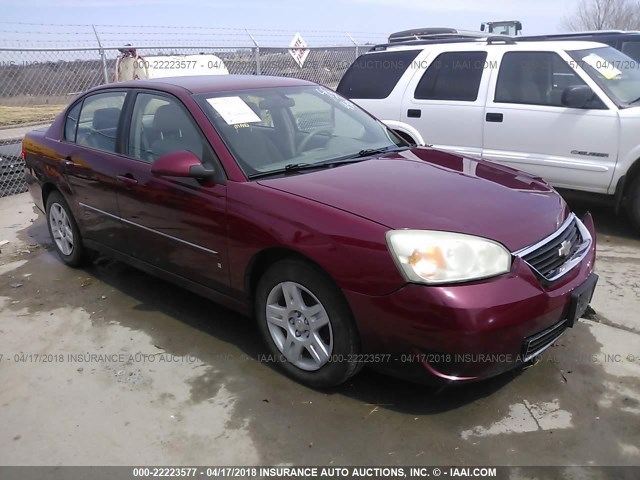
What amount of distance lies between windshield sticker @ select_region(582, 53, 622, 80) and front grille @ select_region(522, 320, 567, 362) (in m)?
3.65

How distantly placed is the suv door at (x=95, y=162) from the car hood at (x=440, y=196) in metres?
1.56

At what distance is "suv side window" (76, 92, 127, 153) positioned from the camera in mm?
4270

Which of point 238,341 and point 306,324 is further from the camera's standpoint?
point 238,341

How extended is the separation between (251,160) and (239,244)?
530 millimetres

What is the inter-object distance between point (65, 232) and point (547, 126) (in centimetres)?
458

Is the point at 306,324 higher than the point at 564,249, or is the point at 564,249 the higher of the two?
the point at 564,249

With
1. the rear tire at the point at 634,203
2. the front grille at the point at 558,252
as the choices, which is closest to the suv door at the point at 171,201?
the front grille at the point at 558,252

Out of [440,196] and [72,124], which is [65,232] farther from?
[440,196]

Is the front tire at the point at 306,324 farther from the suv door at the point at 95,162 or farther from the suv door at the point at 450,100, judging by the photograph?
the suv door at the point at 450,100

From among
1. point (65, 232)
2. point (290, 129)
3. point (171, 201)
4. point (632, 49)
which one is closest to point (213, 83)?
point (290, 129)

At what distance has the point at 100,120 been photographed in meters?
4.50

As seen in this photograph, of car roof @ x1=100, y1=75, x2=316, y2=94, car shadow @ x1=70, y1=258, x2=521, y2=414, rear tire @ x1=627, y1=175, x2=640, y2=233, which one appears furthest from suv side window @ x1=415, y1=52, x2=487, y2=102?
car shadow @ x1=70, y1=258, x2=521, y2=414

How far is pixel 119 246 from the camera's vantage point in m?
4.32

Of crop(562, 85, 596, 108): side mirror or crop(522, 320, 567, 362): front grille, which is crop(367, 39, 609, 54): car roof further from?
crop(522, 320, 567, 362): front grille
